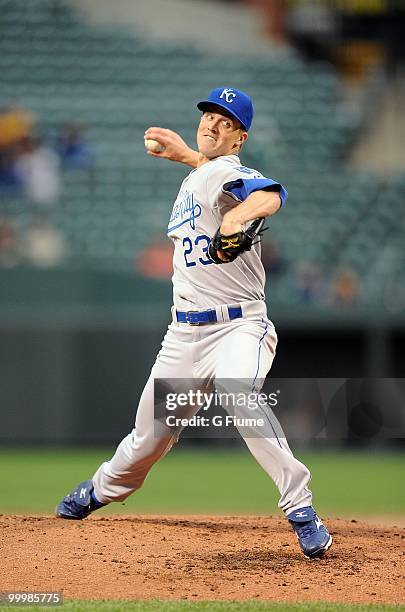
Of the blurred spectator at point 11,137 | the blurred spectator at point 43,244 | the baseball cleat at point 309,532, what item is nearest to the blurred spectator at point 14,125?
the blurred spectator at point 11,137

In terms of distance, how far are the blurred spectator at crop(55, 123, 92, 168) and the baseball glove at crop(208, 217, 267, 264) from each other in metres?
9.58

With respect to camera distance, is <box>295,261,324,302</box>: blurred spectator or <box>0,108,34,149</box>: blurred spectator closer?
<box>295,261,324,302</box>: blurred spectator

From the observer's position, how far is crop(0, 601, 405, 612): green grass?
3836 millimetres

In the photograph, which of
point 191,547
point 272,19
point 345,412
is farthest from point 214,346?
point 272,19

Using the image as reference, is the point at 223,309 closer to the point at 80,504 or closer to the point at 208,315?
the point at 208,315

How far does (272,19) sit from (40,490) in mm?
10148

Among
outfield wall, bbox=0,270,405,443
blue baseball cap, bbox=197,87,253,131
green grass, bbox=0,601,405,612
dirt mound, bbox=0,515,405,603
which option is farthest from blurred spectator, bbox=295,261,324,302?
green grass, bbox=0,601,405,612

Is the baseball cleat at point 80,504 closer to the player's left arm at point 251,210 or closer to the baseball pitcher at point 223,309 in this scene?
the baseball pitcher at point 223,309

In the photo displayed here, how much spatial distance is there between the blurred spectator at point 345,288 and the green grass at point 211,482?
1.70 metres

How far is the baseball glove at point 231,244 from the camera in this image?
4.13 metres

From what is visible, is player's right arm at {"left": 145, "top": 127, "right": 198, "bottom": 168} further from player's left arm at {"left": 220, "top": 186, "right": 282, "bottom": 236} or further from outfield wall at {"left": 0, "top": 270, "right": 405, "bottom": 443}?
outfield wall at {"left": 0, "top": 270, "right": 405, "bottom": 443}

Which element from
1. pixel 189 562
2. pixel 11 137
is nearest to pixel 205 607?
pixel 189 562

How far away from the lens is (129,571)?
4.35m

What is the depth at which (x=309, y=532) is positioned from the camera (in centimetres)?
443
